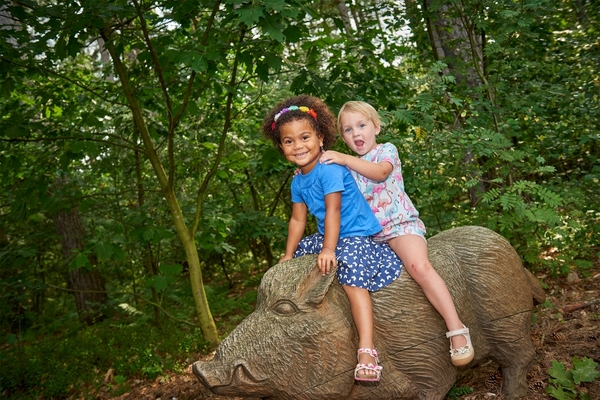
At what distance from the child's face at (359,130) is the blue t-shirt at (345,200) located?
303 millimetres

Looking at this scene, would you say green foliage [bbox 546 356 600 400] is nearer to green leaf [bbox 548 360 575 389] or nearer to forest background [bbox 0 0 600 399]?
green leaf [bbox 548 360 575 389]

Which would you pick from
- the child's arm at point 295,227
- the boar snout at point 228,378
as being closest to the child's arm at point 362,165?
the child's arm at point 295,227

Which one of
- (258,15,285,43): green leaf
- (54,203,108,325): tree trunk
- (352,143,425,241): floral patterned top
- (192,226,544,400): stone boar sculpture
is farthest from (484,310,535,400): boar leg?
(54,203,108,325): tree trunk

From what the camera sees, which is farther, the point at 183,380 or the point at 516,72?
the point at 516,72

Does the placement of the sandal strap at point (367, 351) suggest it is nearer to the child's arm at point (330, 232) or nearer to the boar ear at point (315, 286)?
the boar ear at point (315, 286)

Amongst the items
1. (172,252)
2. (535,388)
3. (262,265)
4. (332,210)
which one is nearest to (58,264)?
(172,252)

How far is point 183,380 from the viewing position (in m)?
4.87

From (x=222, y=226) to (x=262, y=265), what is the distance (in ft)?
14.6

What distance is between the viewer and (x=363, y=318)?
265 cm

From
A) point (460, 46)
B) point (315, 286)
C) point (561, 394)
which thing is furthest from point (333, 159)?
point (460, 46)

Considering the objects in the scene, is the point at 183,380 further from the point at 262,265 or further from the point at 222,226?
the point at 262,265

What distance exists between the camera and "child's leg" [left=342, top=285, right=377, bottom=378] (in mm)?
2580

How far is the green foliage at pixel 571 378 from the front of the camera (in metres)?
3.00

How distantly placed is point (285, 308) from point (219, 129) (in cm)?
477
